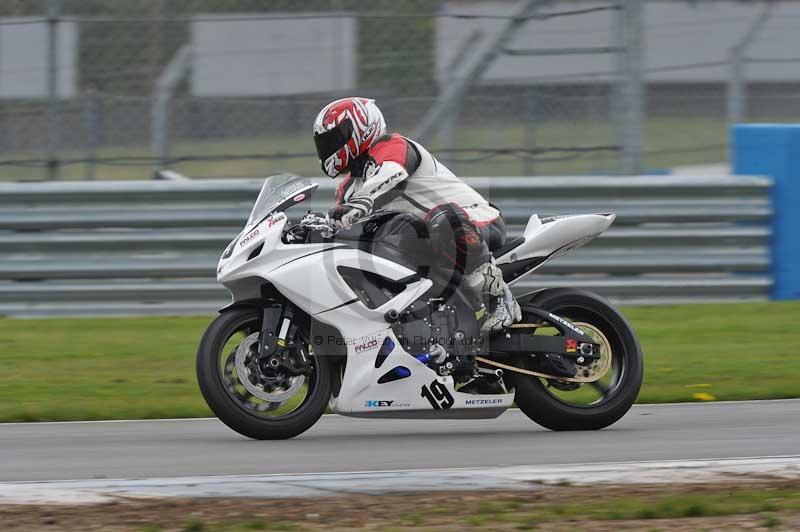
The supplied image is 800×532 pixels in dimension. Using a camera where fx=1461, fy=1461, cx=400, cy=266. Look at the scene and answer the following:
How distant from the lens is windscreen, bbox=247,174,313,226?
6887 millimetres

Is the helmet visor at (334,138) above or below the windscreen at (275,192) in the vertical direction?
above

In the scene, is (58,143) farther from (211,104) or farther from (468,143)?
(468,143)

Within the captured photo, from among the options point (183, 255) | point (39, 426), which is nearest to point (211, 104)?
point (183, 255)

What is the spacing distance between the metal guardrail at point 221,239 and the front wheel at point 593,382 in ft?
13.0

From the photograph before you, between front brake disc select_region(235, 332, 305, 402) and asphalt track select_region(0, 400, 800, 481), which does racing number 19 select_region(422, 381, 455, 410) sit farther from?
front brake disc select_region(235, 332, 305, 402)

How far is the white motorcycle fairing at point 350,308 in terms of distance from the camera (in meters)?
6.74


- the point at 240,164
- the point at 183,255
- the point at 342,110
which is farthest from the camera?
the point at 240,164

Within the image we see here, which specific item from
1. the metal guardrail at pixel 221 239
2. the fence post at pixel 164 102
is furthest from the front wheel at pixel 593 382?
the fence post at pixel 164 102

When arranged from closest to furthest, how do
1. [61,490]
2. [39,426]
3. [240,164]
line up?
[61,490], [39,426], [240,164]

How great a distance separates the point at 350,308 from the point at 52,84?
17.6 ft

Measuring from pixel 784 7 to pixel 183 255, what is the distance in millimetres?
15628

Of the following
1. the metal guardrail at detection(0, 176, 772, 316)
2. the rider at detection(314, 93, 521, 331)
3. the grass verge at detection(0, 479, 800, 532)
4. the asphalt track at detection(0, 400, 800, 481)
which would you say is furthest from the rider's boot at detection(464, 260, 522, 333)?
the metal guardrail at detection(0, 176, 772, 316)

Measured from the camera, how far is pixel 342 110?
683cm

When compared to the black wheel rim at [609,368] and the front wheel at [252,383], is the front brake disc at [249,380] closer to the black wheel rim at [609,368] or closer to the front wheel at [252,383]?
the front wheel at [252,383]
